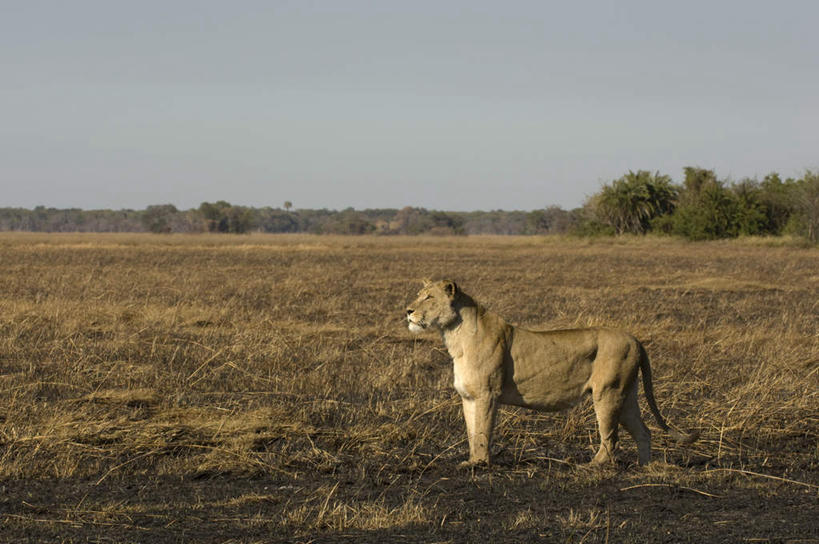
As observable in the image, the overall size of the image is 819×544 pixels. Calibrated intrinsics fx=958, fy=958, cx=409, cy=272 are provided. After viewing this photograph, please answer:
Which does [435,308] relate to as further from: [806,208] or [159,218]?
[159,218]

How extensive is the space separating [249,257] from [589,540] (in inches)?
1600

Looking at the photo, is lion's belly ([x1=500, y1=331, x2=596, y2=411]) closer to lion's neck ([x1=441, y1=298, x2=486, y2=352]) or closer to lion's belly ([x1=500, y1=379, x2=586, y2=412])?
lion's belly ([x1=500, y1=379, x2=586, y2=412])

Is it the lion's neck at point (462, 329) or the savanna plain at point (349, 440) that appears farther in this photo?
the lion's neck at point (462, 329)

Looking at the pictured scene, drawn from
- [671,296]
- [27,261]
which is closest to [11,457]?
[671,296]

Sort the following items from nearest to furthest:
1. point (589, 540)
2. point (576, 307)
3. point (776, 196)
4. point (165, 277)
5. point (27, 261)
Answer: point (589, 540)
point (576, 307)
point (165, 277)
point (27, 261)
point (776, 196)

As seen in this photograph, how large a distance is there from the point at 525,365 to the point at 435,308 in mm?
809

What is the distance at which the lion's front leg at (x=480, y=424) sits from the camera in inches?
282

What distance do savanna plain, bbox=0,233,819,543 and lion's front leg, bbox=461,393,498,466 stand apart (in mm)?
192

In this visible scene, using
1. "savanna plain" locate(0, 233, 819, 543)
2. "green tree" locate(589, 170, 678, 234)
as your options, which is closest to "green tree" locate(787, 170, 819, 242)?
"green tree" locate(589, 170, 678, 234)

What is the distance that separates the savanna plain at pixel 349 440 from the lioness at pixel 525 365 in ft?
1.47

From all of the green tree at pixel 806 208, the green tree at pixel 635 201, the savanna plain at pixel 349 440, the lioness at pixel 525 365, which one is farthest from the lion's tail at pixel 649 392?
the green tree at pixel 635 201

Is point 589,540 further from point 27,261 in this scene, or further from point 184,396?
point 27,261

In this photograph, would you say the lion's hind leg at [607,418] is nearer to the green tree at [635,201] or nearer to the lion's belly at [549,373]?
the lion's belly at [549,373]

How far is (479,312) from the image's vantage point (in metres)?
7.37
